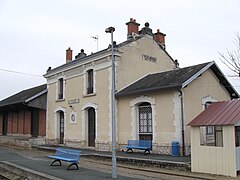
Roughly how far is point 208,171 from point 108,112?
7.84 metres

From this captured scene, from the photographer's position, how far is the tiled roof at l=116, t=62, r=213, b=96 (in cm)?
1422

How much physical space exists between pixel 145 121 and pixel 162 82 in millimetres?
2238

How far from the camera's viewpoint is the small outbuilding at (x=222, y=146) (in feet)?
33.2

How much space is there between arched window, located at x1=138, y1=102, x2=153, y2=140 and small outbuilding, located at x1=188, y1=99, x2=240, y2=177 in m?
4.40

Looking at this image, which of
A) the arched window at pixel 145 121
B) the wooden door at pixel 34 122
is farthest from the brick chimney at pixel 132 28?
the wooden door at pixel 34 122

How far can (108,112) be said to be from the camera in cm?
1745

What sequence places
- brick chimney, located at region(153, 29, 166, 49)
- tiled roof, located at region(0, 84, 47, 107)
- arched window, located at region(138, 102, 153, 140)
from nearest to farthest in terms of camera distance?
arched window, located at region(138, 102, 153, 140) < brick chimney, located at region(153, 29, 166, 49) < tiled roof, located at region(0, 84, 47, 107)

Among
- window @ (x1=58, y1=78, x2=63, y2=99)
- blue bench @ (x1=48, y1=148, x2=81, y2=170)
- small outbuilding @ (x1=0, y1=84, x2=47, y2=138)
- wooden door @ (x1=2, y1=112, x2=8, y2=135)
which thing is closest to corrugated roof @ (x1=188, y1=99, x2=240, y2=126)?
blue bench @ (x1=48, y1=148, x2=81, y2=170)

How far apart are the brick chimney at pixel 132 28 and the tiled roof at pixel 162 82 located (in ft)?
10.5

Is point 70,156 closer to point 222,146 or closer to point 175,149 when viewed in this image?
point 175,149

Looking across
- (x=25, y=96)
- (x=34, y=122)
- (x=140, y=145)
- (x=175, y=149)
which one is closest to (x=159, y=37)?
(x=140, y=145)

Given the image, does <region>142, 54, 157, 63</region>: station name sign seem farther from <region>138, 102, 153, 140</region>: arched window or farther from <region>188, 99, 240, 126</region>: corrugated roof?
<region>188, 99, 240, 126</region>: corrugated roof

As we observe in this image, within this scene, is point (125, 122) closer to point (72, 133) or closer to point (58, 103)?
point (72, 133)

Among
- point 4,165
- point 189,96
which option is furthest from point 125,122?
point 4,165
